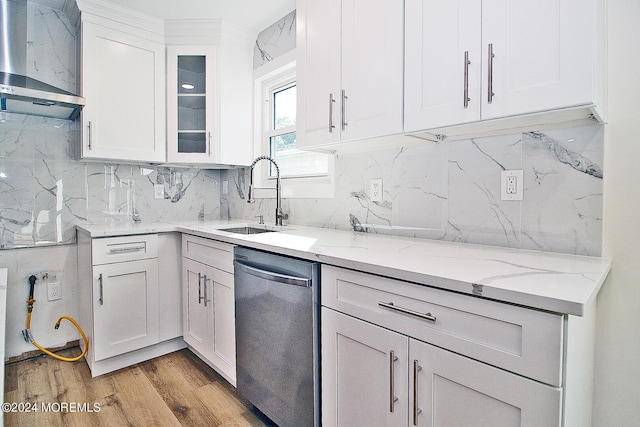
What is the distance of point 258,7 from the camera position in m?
2.41

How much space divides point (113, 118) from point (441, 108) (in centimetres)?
222

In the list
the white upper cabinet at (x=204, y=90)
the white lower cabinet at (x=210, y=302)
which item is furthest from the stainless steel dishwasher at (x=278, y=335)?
the white upper cabinet at (x=204, y=90)

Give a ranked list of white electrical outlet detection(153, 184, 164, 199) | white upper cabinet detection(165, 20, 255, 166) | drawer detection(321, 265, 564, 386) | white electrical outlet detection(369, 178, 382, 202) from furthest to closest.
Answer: white electrical outlet detection(153, 184, 164, 199) → white upper cabinet detection(165, 20, 255, 166) → white electrical outlet detection(369, 178, 382, 202) → drawer detection(321, 265, 564, 386)

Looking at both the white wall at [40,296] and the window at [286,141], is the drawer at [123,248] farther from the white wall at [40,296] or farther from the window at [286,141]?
the window at [286,141]

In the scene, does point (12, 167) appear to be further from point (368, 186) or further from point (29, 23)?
point (368, 186)

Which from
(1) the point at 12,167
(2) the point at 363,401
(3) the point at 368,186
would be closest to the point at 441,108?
(3) the point at 368,186

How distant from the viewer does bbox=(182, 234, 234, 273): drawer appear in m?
1.91

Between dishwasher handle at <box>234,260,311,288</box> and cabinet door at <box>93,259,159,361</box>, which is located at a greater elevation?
dishwasher handle at <box>234,260,311,288</box>

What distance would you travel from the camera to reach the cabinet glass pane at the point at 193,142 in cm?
272

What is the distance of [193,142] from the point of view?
2.73m

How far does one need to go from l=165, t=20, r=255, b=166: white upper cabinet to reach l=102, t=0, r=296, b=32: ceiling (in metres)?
0.09

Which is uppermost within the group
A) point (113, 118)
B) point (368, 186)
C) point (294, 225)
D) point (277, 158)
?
point (113, 118)

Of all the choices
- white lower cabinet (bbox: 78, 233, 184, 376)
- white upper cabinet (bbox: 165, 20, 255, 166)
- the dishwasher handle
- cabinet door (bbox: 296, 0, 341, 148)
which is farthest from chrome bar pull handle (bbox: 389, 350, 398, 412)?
white upper cabinet (bbox: 165, 20, 255, 166)

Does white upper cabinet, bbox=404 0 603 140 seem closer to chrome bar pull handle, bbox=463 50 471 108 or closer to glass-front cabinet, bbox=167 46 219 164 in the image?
chrome bar pull handle, bbox=463 50 471 108
